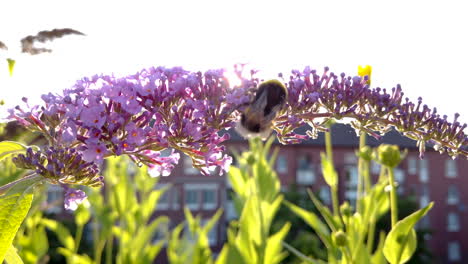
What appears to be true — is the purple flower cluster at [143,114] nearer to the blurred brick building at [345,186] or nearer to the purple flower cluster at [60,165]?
the purple flower cluster at [60,165]

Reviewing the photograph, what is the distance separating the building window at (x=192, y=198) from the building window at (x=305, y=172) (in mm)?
4810

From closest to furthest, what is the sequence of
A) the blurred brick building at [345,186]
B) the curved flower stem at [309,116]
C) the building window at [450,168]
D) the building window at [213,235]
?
the curved flower stem at [309,116] → the blurred brick building at [345,186] → the building window at [213,235] → the building window at [450,168]

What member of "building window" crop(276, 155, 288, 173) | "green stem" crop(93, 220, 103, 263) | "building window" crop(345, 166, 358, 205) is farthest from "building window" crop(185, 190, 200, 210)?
"green stem" crop(93, 220, 103, 263)

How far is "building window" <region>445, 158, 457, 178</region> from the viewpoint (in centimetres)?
2560

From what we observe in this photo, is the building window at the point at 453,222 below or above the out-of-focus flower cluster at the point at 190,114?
below

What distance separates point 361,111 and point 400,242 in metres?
0.40

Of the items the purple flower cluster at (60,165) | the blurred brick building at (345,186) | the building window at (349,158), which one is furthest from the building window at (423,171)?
the purple flower cluster at (60,165)

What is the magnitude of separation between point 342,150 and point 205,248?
22.1 meters

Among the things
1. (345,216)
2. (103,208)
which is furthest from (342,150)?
(345,216)

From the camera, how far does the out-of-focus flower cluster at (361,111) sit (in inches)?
51.8

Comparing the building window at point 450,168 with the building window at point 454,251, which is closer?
the building window at point 450,168

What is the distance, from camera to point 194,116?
1.21 meters

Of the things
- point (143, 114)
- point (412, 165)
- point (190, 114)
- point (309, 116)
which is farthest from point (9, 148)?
point (412, 165)

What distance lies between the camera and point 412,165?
25641mm
